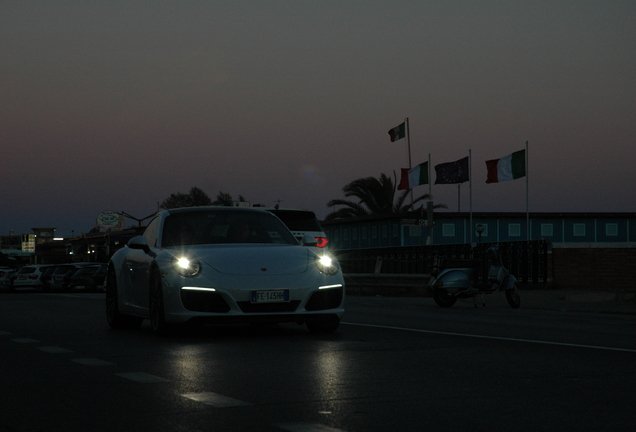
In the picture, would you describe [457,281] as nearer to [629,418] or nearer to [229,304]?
[229,304]

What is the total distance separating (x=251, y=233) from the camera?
1169cm

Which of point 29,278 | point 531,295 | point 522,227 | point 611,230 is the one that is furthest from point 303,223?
point 611,230

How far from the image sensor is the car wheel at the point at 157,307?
1072 centimetres

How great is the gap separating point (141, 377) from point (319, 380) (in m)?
1.35

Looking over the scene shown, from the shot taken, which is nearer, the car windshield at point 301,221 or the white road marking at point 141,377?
the white road marking at point 141,377

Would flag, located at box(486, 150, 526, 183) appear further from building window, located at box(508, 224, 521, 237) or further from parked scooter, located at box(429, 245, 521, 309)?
parked scooter, located at box(429, 245, 521, 309)

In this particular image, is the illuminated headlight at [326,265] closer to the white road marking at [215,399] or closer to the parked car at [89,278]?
the white road marking at [215,399]

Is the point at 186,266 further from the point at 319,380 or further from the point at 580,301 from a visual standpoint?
the point at 580,301

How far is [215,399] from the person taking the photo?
20.1 feet

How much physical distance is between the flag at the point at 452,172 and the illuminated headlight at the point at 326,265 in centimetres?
3681

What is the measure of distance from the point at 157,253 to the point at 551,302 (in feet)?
39.1

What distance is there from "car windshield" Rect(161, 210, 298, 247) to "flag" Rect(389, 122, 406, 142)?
42.5 m

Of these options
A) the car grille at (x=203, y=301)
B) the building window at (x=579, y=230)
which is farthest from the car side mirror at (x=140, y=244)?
the building window at (x=579, y=230)

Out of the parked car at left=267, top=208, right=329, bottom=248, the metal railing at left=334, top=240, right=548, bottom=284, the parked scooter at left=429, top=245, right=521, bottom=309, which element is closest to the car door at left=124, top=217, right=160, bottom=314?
the parked scooter at left=429, top=245, right=521, bottom=309
